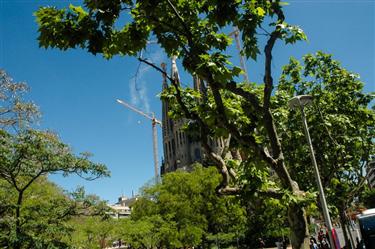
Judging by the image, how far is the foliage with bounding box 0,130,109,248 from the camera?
14.1 m

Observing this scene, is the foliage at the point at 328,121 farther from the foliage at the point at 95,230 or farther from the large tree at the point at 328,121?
the foliage at the point at 95,230

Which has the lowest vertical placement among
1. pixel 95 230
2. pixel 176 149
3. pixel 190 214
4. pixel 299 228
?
pixel 299 228

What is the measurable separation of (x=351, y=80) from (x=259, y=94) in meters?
8.53

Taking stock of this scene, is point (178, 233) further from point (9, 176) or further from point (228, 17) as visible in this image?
point (228, 17)

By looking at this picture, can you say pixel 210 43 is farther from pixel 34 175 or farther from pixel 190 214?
pixel 190 214

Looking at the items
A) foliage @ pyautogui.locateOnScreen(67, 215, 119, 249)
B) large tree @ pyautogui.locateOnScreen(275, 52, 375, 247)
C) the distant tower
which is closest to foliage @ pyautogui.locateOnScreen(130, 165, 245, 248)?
foliage @ pyautogui.locateOnScreen(67, 215, 119, 249)

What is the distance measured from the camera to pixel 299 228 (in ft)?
21.5

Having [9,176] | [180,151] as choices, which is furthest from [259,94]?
[180,151]

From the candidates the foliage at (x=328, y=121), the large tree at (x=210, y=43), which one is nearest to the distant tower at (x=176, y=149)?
the foliage at (x=328, y=121)

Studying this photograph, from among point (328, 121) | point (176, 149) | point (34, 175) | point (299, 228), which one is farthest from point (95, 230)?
point (176, 149)

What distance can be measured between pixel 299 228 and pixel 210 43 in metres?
3.67

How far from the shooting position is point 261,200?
7.60 m

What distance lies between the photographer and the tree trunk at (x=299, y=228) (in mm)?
6465

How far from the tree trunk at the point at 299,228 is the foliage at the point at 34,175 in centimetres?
1042
